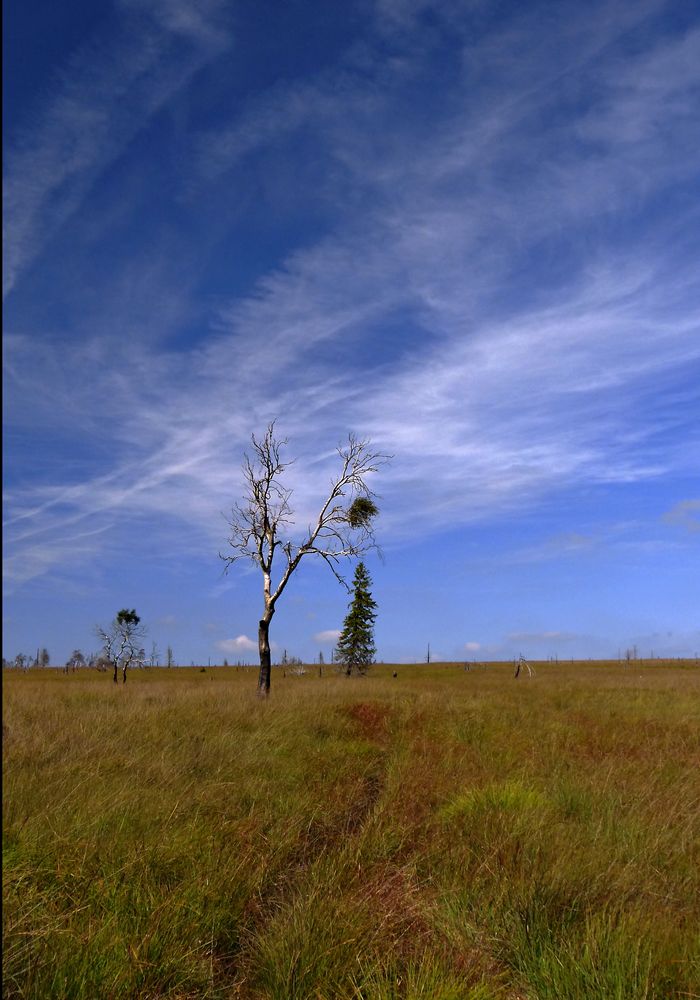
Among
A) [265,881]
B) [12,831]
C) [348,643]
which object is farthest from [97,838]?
[348,643]

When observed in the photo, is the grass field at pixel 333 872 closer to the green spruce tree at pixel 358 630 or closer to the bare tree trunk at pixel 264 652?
the bare tree trunk at pixel 264 652

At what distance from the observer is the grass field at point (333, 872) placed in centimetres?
396

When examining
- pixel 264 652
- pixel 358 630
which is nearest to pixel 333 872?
pixel 264 652

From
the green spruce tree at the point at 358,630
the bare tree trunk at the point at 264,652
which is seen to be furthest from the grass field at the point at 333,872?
the green spruce tree at the point at 358,630

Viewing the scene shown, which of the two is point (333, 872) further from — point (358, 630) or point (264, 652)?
point (358, 630)

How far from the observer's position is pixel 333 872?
530 cm

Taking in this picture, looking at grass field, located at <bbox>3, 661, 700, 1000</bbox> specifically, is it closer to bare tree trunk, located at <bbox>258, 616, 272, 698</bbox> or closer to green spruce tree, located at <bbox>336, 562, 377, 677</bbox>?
bare tree trunk, located at <bbox>258, 616, 272, 698</bbox>

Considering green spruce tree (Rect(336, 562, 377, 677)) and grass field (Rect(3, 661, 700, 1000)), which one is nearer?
grass field (Rect(3, 661, 700, 1000))

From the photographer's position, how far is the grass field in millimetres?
3957

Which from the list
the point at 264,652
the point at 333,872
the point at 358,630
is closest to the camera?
the point at 333,872

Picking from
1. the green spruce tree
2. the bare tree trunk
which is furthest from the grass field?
the green spruce tree

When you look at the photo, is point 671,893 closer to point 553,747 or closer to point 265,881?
point 265,881

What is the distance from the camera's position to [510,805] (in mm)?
7227

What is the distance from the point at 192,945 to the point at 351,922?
3.34 feet
